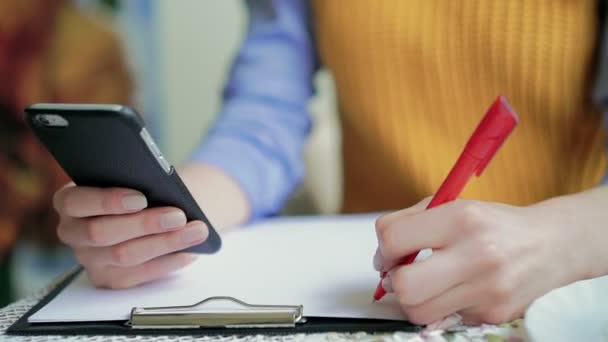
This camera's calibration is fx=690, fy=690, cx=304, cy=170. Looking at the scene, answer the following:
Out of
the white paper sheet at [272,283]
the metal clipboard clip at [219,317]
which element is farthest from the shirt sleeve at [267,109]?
the metal clipboard clip at [219,317]

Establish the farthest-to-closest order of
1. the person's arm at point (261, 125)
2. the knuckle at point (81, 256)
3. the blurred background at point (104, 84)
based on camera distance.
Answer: the blurred background at point (104, 84), the person's arm at point (261, 125), the knuckle at point (81, 256)

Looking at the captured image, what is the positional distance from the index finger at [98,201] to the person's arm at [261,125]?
4.6 inches

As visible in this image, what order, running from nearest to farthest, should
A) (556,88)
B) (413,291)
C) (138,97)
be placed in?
(413,291), (556,88), (138,97)

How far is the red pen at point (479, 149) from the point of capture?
294 mm

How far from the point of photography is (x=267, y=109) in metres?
0.62

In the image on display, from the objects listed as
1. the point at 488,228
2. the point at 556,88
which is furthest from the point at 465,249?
the point at 556,88

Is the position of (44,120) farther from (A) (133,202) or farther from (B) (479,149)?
(B) (479,149)

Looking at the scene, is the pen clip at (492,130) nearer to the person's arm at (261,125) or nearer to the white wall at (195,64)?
the person's arm at (261,125)

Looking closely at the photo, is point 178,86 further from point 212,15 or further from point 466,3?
point 466,3

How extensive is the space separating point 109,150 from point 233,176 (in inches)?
8.8

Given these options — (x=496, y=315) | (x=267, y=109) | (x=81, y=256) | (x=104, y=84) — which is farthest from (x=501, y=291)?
(x=104, y=84)

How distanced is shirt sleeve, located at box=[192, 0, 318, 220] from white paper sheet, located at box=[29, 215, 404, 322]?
10 cm

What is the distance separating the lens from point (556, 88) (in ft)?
1.76

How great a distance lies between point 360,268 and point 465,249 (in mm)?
98
